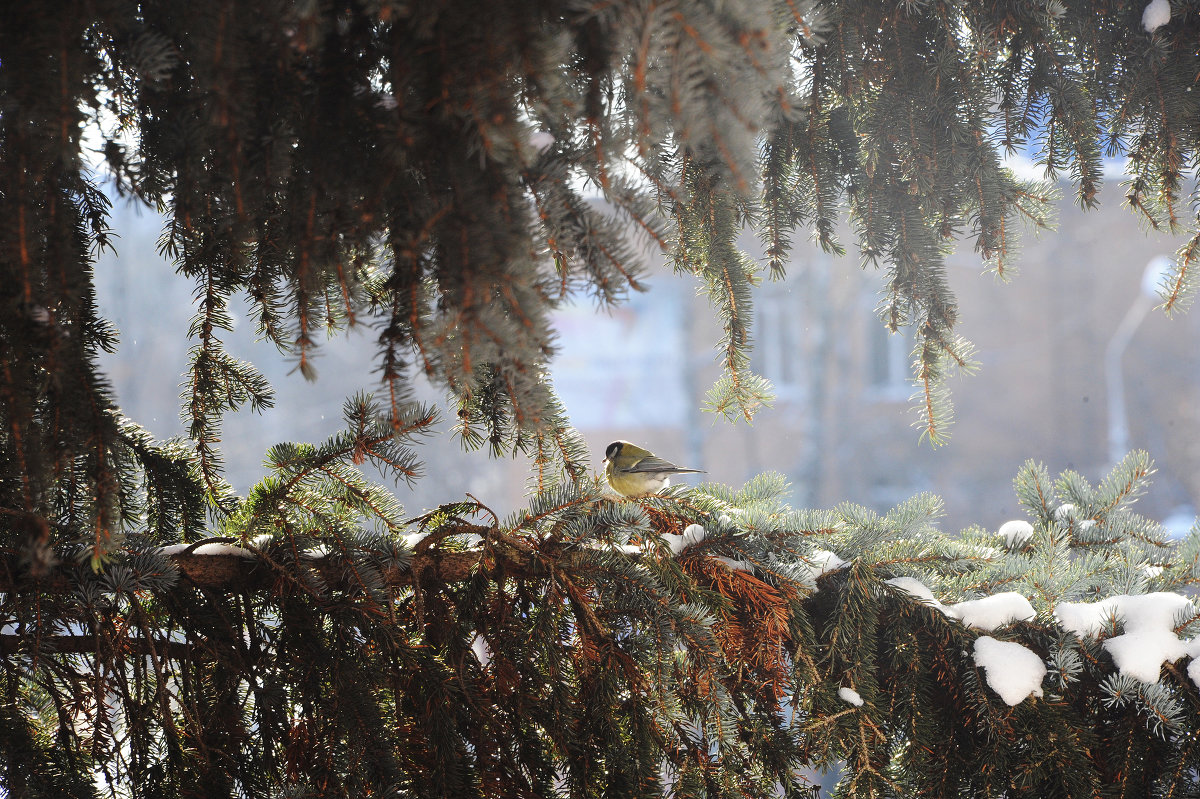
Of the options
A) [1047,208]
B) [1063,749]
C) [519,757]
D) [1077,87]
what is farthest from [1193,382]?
[519,757]

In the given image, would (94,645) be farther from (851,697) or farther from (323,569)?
(851,697)

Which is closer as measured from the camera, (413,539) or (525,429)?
(525,429)

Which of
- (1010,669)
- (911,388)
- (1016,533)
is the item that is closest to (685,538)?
(1010,669)

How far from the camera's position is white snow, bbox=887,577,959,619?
0.67 metres

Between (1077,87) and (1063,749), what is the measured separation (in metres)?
0.67

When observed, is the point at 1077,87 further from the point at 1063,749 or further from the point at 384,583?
the point at 384,583

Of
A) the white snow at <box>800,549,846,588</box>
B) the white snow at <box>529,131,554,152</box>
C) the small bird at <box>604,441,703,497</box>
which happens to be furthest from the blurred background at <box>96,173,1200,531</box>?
the white snow at <box>529,131,554,152</box>

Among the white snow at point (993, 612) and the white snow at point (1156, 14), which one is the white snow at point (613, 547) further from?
the white snow at point (1156, 14)

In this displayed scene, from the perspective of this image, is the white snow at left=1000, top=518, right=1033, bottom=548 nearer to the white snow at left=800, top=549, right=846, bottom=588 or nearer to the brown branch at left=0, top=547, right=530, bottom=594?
the white snow at left=800, top=549, right=846, bottom=588

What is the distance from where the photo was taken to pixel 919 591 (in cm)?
68

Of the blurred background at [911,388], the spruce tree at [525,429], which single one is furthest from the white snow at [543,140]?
the blurred background at [911,388]

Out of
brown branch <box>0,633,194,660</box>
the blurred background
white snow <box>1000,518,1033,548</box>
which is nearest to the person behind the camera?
brown branch <box>0,633,194,660</box>

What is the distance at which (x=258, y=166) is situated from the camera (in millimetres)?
→ 425

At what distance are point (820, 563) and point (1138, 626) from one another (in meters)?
0.29
